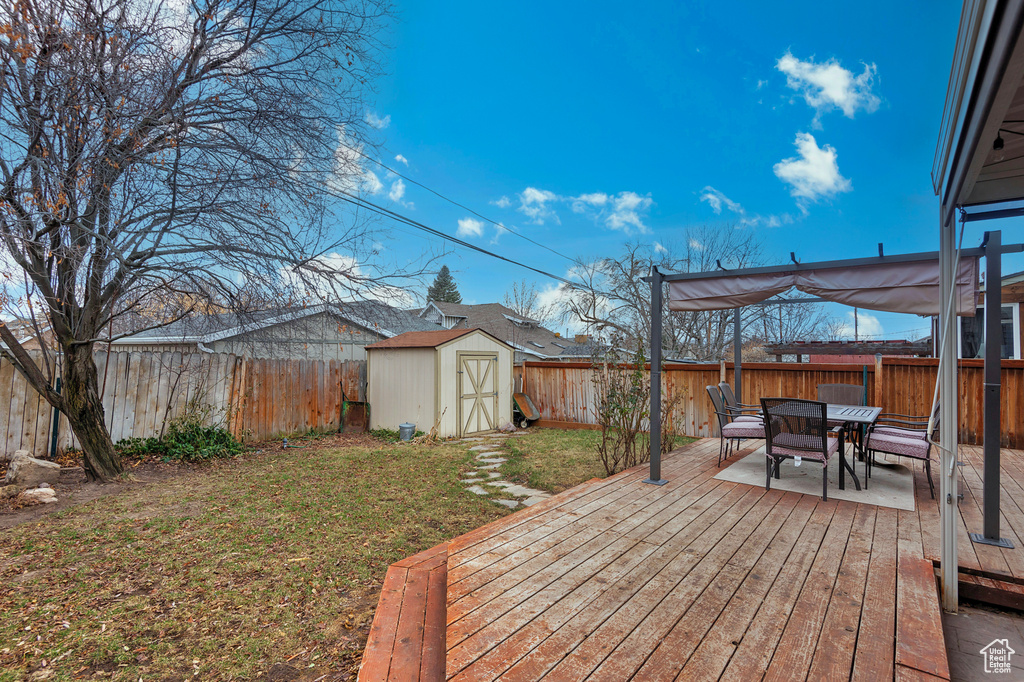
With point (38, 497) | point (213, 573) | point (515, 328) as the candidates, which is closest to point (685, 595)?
point (213, 573)

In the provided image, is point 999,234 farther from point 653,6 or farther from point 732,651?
point 653,6

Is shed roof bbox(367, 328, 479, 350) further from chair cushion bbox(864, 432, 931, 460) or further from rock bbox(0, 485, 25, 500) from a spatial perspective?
chair cushion bbox(864, 432, 931, 460)

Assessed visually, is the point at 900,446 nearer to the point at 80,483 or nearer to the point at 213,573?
the point at 213,573

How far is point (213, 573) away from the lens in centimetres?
316

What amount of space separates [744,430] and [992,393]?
2.35 metres

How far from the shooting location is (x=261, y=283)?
545 cm

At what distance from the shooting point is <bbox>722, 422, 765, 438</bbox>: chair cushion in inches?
195

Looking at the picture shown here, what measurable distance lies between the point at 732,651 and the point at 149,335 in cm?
1372

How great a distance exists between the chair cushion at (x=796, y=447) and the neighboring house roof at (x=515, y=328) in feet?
57.2

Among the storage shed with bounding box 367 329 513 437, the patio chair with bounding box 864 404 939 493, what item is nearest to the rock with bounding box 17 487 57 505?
the storage shed with bounding box 367 329 513 437

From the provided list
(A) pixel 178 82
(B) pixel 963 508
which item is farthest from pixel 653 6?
(B) pixel 963 508

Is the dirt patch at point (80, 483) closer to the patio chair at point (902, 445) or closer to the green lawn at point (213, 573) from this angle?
the green lawn at point (213, 573)

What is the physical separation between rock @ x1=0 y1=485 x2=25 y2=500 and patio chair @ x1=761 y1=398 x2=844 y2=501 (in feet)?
24.0

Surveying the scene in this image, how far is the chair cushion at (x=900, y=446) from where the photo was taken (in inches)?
159
